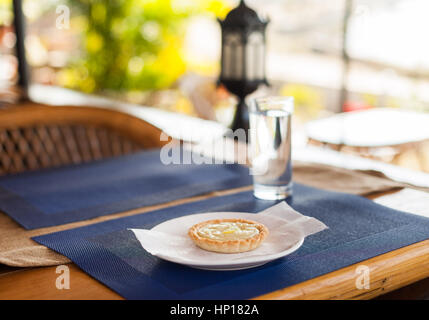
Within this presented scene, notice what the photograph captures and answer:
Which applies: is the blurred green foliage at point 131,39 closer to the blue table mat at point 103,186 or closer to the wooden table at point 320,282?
the blue table mat at point 103,186

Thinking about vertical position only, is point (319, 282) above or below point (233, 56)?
below

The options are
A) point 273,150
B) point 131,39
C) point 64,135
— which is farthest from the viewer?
point 131,39

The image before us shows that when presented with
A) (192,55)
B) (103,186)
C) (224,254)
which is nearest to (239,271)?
(224,254)

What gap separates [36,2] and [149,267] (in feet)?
18.6

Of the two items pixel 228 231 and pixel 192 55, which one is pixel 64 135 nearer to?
pixel 228 231

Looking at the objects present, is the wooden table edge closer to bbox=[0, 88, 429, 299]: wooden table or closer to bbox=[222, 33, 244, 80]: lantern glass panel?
bbox=[0, 88, 429, 299]: wooden table

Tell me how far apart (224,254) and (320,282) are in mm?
142

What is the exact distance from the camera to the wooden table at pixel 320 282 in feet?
2.40

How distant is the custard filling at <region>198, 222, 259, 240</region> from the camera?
83cm

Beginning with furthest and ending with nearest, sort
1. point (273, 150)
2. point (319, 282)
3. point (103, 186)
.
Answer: point (103, 186), point (273, 150), point (319, 282)

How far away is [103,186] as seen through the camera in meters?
1.26

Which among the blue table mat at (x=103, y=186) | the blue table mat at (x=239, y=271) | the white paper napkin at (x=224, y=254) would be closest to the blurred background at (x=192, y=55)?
the blue table mat at (x=103, y=186)

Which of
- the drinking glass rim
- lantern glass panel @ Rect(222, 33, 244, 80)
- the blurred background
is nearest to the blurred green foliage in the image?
the blurred background
